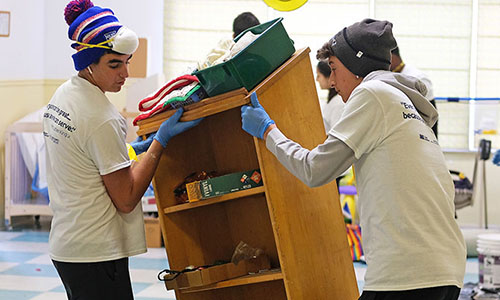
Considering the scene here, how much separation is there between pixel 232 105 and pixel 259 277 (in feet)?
2.00

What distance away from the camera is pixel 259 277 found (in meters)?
2.63

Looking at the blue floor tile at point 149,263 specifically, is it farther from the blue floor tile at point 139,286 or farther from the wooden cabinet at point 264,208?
the wooden cabinet at point 264,208

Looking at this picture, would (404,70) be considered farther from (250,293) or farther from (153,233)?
(153,233)

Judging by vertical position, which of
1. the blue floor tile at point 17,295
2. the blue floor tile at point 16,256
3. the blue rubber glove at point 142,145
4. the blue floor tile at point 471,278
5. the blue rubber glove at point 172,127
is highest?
the blue rubber glove at point 172,127

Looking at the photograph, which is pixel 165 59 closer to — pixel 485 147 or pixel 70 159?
pixel 485 147

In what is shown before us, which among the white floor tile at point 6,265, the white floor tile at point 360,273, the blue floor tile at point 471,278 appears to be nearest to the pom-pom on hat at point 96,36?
the white floor tile at point 360,273

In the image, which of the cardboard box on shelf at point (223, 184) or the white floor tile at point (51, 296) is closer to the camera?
the cardboard box on shelf at point (223, 184)

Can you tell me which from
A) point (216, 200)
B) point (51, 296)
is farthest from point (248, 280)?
point (51, 296)

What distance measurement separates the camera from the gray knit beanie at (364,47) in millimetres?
2326

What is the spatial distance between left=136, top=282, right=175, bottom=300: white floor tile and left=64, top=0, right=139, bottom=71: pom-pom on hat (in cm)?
250

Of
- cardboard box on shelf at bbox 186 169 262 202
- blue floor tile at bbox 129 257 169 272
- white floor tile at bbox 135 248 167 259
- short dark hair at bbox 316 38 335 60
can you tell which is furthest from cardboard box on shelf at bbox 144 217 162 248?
short dark hair at bbox 316 38 335 60

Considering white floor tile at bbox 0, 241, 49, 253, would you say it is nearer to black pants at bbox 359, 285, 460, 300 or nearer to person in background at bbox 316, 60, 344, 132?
person in background at bbox 316, 60, 344, 132

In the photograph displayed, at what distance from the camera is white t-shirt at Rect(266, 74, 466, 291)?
2119 millimetres

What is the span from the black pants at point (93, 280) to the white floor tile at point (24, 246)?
384cm
